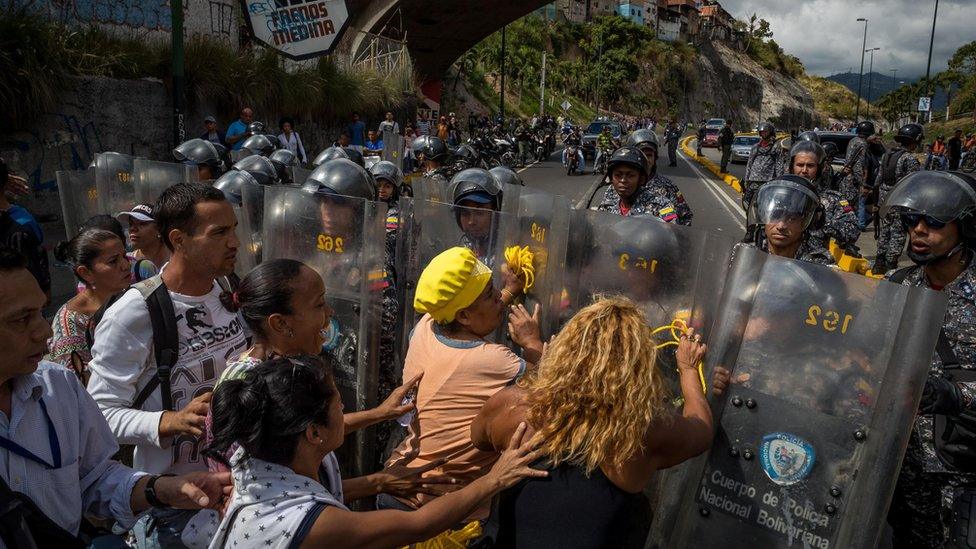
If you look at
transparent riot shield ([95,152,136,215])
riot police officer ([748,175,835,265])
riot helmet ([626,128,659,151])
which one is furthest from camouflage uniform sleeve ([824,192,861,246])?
transparent riot shield ([95,152,136,215])

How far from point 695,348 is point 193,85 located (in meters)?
14.1

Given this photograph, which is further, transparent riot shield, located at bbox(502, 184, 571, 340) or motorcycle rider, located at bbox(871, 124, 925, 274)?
motorcycle rider, located at bbox(871, 124, 925, 274)

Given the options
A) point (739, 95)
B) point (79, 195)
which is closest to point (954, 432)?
point (79, 195)

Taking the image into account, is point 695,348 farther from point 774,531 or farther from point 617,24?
point 617,24

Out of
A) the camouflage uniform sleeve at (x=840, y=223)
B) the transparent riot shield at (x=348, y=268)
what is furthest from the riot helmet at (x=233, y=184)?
the camouflage uniform sleeve at (x=840, y=223)

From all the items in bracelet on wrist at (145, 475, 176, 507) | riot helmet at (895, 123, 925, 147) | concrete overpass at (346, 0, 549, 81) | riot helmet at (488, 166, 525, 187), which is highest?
concrete overpass at (346, 0, 549, 81)

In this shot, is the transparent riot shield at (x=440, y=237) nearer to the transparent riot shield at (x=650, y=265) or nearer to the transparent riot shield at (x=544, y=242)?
the transparent riot shield at (x=544, y=242)

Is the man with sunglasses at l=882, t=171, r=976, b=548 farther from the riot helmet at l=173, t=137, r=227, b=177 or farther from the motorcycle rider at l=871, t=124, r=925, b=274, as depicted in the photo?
the motorcycle rider at l=871, t=124, r=925, b=274

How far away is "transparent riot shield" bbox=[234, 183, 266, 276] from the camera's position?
384 cm

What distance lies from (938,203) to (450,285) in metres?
1.81

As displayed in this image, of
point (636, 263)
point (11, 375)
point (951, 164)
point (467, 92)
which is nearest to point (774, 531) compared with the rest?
point (636, 263)

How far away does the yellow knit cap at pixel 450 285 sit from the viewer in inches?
93.7

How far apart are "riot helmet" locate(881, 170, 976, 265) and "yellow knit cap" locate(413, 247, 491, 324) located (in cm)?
163

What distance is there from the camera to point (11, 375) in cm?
161
